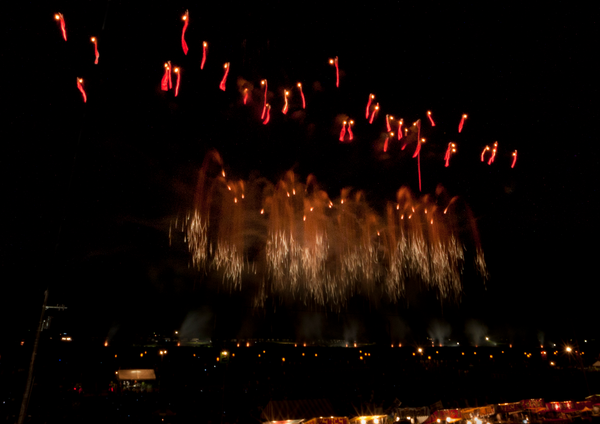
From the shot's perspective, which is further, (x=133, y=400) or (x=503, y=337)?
(x=503, y=337)

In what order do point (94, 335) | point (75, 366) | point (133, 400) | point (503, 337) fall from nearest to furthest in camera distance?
point (133, 400), point (75, 366), point (94, 335), point (503, 337)

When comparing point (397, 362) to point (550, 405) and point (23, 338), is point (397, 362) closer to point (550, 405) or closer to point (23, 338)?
point (550, 405)

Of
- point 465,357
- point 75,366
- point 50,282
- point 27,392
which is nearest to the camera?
point 27,392

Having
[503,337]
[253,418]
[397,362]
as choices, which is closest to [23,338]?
[253,418]

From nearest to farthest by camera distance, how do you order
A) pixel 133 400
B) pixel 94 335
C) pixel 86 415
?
pixel 86 415
pixel 133 400
pixel 94 335

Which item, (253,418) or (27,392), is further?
(253,418)

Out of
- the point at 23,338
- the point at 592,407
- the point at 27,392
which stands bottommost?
the point at 592,407

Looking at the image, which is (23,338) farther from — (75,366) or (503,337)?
(503,337)

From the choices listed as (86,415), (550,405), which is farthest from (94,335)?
(550,405)

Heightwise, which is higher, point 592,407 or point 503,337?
point 503,337
